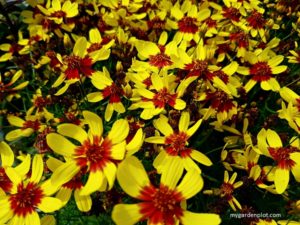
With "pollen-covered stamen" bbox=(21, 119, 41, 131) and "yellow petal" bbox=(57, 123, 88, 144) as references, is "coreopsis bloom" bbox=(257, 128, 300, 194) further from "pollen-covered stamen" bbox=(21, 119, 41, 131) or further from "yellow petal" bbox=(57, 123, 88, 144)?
"pollen-covered stamen" bbox=(21, 119, 41, 131)

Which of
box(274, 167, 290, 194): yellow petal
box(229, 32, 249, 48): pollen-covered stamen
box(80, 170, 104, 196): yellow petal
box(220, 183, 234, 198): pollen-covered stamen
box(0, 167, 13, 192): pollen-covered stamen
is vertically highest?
box(80, 170, 104, 196): yellow petal

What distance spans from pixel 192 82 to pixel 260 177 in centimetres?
56

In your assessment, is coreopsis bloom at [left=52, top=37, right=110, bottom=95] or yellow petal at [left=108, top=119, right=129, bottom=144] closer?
yellow petal at [left=108, top=119, right=129, bottom=144]

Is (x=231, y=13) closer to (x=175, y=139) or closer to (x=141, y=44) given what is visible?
(x=141, y=44)

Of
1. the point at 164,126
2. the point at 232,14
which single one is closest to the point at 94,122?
the point at 164,126

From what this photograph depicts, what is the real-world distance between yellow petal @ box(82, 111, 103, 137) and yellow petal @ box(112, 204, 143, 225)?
0.39 meters

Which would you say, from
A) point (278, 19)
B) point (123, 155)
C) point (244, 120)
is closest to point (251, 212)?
point (244, 120)

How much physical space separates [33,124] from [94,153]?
0.93 metres

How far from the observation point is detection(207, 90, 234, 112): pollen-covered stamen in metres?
1.99

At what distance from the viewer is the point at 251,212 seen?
5.98 ft

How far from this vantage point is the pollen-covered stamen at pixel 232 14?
8.59 ft

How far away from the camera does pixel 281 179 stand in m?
1.68

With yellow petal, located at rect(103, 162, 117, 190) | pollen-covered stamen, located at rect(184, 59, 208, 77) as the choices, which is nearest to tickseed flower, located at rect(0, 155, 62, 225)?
yellow petal, located at rect(103, 162, 117, 190)

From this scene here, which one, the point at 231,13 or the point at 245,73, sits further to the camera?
the point at 231,13
